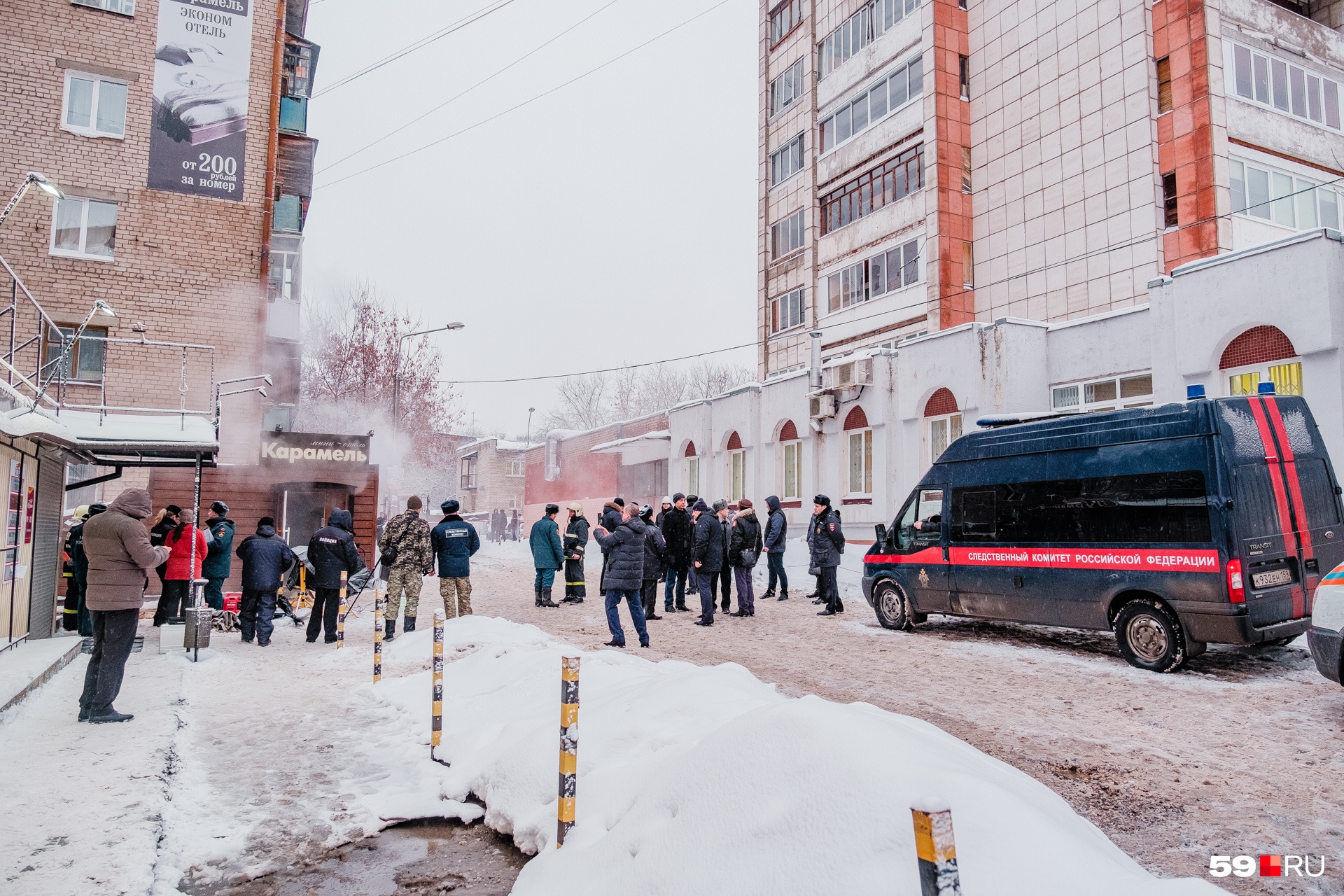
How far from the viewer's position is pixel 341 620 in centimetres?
1134

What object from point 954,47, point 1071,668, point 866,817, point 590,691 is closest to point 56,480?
point 590,691

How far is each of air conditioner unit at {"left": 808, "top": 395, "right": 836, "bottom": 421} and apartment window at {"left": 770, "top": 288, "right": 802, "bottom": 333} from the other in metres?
7.40

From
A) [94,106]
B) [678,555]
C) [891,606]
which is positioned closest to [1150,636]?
[891,606]

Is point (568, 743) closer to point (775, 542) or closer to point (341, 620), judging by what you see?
point (341, 620)

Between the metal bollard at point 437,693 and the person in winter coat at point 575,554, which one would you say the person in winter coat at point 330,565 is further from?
the metal bollard at point 437,693

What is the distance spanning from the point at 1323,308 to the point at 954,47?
17.0 m

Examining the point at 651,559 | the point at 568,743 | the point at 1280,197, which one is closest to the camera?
the point at 568,743

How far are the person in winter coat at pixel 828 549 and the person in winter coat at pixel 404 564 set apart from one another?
6.29 meters

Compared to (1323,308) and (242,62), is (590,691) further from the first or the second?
(242,62)

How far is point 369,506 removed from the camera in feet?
69.1

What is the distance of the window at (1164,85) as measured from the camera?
21.7 meters

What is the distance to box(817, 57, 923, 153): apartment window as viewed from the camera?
2722 centimetres

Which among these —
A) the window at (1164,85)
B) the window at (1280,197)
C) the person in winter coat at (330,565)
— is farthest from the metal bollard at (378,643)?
the window at (1164,85)

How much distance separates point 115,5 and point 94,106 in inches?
90.3
